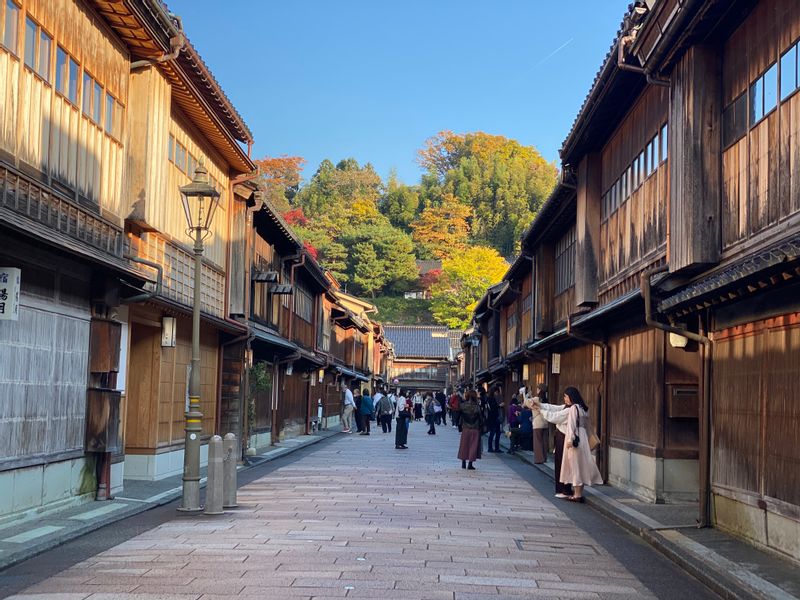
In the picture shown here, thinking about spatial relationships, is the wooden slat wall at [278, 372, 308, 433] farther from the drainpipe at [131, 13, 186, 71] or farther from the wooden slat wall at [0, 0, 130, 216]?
the wooden slat wall at [0, 0, 130, 216]

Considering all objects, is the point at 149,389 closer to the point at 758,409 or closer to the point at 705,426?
the point at 705,426

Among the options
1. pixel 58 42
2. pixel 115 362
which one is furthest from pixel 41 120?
pixel 115 362

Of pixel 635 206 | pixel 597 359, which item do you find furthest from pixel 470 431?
pixel 635 206

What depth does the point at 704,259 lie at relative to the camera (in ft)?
39.3

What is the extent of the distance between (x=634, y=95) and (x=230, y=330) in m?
10.7

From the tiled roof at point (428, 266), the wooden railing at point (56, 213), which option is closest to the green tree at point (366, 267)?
the tiled roof at point (428, 266)

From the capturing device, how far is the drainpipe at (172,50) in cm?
1470

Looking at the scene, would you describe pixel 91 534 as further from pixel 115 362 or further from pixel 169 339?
pixel 169 339

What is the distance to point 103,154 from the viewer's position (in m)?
14.1

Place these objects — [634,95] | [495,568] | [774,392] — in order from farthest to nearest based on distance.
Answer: [634,95]
[774,392]
[495,568]

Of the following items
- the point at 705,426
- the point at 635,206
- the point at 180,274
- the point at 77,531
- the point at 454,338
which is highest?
the point at 454,338

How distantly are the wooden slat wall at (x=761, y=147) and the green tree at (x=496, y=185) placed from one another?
304 ft

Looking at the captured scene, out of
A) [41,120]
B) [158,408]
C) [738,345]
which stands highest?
[41,120]

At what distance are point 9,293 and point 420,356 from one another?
87.7 meters
